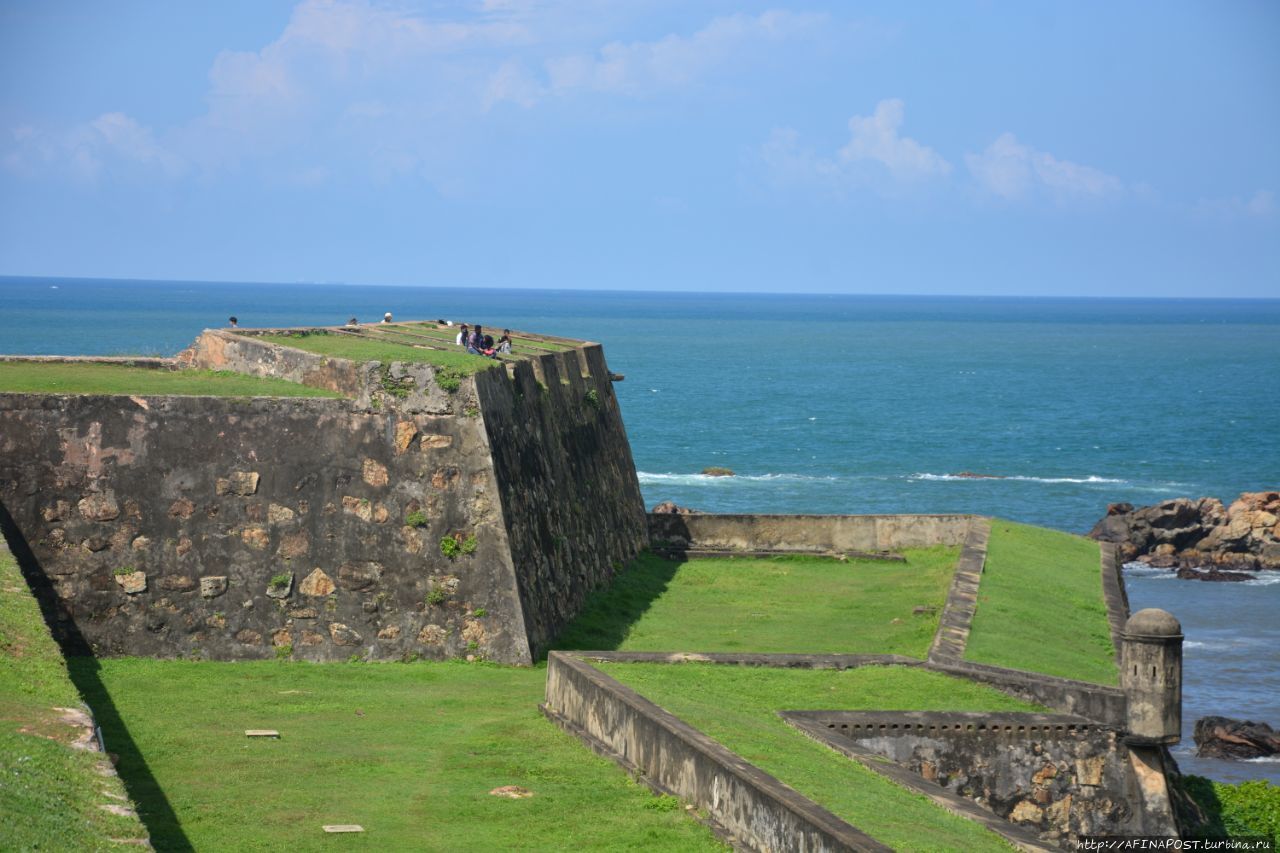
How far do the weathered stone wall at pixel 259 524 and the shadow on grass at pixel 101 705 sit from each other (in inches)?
4.6

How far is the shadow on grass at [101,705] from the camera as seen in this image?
40.5 feet

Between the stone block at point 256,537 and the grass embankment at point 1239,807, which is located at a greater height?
the stone block at point 256,537

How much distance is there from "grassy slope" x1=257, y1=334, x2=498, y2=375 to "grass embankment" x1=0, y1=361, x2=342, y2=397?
0.95 meters

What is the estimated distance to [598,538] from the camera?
2708 cm

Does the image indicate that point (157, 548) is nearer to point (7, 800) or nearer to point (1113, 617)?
point (7, 800)

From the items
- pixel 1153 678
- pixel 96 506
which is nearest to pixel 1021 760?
pixel 1153 678

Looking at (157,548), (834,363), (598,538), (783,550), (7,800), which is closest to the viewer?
(7,800)

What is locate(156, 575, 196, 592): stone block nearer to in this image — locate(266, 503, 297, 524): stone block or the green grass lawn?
locate(266, 503, 297, 524): stone block

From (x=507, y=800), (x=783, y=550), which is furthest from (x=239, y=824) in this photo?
(x=783, y=550)

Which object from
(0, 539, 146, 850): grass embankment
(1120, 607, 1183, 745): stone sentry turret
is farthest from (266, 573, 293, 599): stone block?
(1120, 607, 1183, 745): stone sentry turret

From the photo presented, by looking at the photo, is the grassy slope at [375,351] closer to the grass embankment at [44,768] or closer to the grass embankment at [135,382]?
the grass embankment at [135,382]

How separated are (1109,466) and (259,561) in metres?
62.7

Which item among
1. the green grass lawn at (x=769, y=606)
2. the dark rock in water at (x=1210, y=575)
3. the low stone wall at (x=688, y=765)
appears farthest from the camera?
the dark rock in water at (x=1210, y=575)

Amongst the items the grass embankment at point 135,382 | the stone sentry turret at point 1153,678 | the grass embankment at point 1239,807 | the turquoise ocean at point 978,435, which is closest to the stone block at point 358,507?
the grass embankment at point 135,382
